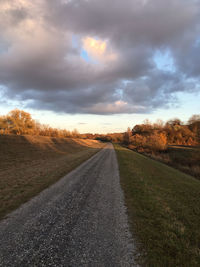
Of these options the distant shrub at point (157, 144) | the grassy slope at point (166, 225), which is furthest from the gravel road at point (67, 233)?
the distant shrub at point (157, 144)

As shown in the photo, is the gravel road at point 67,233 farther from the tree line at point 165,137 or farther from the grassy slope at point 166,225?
the tree line at point 165,137

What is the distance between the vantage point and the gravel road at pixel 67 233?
3719mm

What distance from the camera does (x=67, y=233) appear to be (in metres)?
4.85

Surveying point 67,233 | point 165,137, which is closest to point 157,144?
point 165,137

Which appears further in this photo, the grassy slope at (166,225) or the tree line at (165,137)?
the tree line at (165,137)

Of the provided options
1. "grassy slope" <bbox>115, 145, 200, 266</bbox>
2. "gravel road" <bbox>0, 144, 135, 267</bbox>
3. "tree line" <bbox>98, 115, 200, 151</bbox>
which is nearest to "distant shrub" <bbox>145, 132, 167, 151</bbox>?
"tree line" <bbox>98, 115, 200, 151</bbox>

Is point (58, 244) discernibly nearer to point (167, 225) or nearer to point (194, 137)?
point (167, 225)

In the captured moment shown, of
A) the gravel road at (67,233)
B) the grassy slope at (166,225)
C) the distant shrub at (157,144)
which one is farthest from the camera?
the distant shrub at (157,144)

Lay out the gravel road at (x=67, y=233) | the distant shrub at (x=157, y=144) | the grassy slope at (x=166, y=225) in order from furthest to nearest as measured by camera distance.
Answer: the distant shrub at (x=157, y=144) → the grassy slope at (x=166, y=225) → the gravel road at (x=67, y=233)

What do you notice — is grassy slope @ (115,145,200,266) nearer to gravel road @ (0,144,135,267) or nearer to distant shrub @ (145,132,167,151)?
gravel road @ (0,144,135,267)

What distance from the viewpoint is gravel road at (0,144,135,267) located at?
372cm

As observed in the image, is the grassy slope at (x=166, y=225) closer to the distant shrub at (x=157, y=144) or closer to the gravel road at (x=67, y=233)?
the gravel road at (x=67, y=233)

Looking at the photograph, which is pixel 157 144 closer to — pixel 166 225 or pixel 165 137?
pixel 165 137

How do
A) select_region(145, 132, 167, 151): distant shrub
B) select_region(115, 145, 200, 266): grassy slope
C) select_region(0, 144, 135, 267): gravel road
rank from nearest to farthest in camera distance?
select_region(0, 144, 135, 267): gravel road, select_region(115, 145, 200, 266): grassy slope, select_region(145, 132, 167, 151): distant shrub
